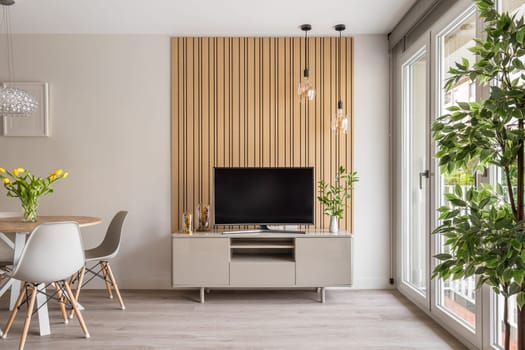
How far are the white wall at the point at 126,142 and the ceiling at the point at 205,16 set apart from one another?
0.70 ft

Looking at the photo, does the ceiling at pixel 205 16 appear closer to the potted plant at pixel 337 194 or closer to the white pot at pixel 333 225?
A: the potted plant at pixel 337 194

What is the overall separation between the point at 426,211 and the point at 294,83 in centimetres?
177

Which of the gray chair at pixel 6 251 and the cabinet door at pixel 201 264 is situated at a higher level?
the gray chair at pixel 6 251

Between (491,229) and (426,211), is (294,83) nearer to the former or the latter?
(426,211)

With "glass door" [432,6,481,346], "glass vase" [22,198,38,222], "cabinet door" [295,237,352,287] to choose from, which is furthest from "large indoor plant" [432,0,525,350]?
"glass vase" [22,198,38,222]

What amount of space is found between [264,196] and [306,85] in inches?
42.1

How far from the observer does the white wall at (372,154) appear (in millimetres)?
4406

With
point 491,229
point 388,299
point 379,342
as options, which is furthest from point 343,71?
point 491,229

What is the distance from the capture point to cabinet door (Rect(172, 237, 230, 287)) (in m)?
3.92

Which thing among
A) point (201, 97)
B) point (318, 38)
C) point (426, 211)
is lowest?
point (426, 211)

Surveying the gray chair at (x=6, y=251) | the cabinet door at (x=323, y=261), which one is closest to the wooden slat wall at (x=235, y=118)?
the cabinet door at (x=323, y=261)

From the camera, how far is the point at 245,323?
3.38 metres

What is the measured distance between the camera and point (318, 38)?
4.39m

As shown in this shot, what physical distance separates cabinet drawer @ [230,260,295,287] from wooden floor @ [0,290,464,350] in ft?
0.61
